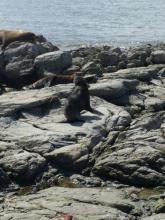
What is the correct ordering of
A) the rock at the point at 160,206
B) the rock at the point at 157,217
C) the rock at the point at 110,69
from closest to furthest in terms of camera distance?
1. the rock at the point at 157,217
2. the rock at the point at 160,206
3. the rock at the point at 110,69

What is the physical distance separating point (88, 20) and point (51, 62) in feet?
125

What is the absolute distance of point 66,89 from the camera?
70.2 ft

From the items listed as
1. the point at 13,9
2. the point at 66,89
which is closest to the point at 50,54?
the point at 66,89

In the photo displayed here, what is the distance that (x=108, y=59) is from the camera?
28.6 m

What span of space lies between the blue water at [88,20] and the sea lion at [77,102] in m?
23.1

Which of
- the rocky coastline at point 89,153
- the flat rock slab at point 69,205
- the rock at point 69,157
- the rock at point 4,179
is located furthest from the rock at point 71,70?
the flat rock slab at point 69,205

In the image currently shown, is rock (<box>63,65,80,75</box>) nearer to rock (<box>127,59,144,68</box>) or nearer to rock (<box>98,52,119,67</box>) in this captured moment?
rock (<box>127,59,144,68</box>)

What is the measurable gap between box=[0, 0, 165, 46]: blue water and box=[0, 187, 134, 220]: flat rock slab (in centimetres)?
2940

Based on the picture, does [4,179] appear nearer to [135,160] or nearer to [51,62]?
[135,160]

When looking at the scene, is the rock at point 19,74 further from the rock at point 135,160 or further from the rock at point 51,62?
the rock at point 135,160

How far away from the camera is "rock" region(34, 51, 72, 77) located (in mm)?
25375

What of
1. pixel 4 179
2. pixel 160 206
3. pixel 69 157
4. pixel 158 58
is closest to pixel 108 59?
pixel 158 58

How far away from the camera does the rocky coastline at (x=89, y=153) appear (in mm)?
13688

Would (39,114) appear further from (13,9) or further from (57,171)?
(13,9)
